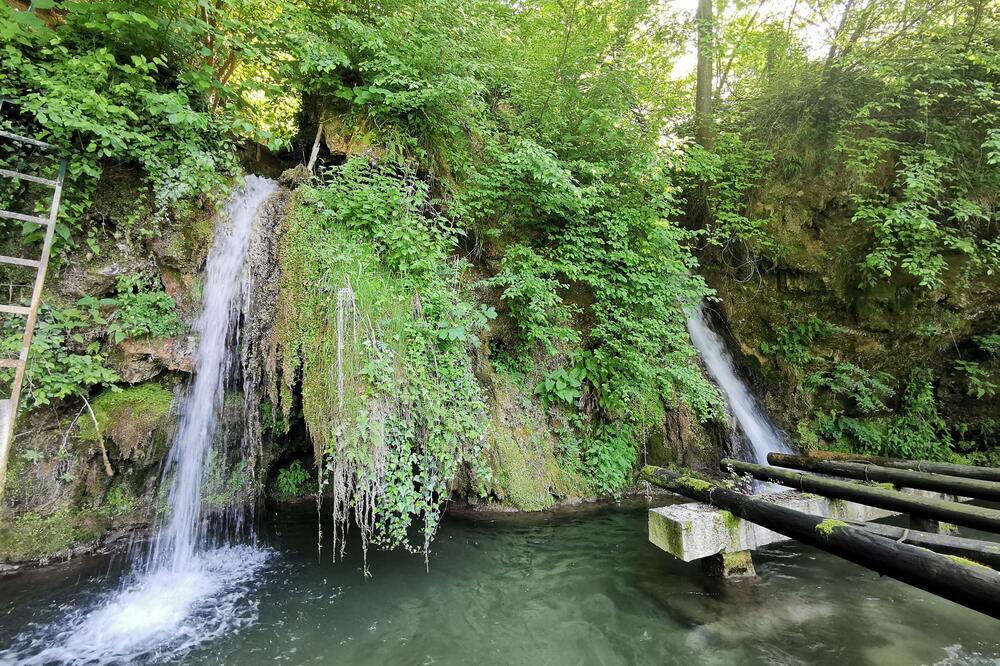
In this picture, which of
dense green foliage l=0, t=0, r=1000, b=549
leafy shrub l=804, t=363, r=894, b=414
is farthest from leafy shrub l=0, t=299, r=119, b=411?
leafy shrub l=804, t=363, r=894, b=414

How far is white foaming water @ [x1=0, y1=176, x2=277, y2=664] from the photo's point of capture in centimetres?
357

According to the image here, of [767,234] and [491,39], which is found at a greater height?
[491,39]

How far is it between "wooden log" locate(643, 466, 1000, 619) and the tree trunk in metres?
8.34

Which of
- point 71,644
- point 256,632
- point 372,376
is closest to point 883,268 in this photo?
point 372,376

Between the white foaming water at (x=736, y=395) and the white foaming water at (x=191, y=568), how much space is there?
24.7 ft

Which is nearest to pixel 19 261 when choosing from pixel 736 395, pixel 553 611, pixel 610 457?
pixel 553 611

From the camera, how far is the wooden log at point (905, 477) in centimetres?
433

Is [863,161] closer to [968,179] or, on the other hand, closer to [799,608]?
[968,179]

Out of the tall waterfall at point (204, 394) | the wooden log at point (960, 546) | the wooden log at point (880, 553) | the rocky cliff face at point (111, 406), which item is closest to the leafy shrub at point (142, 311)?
the rocky cliff face at point (111, 406)

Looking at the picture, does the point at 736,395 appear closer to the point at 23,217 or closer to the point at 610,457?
the point at 610,457

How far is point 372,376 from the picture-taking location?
13.6 ft

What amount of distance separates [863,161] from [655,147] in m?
4.06

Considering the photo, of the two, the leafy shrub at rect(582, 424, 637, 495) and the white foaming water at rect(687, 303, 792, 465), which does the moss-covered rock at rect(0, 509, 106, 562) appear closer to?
the leafy shrub at rect(582, 424, 637, 495)

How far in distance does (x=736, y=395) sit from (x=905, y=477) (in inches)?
141
